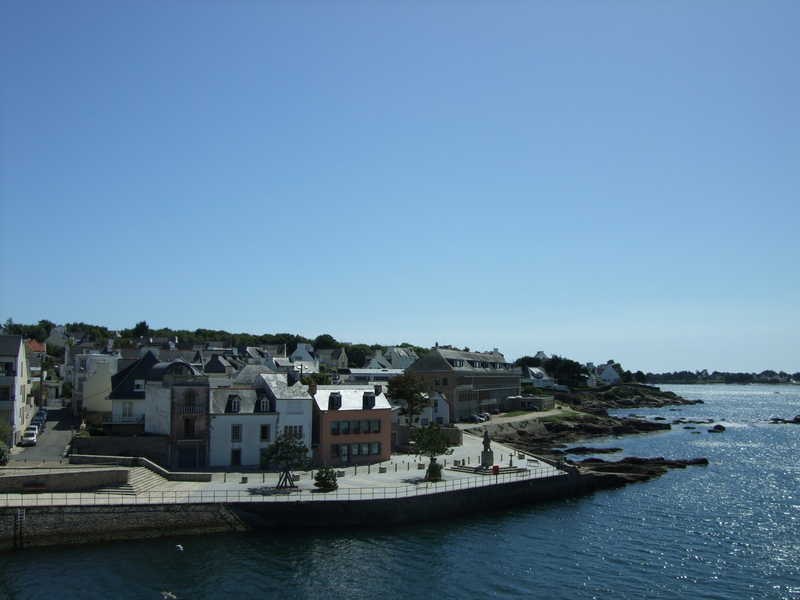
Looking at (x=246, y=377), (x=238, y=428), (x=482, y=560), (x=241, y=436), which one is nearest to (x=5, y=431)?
(x=238, y=428)

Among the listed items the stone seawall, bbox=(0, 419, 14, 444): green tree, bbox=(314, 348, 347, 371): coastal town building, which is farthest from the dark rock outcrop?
bbox=(314, 348, 347, 371): coastal town building

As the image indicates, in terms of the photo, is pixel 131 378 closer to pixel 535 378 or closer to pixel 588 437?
pixel 588 437

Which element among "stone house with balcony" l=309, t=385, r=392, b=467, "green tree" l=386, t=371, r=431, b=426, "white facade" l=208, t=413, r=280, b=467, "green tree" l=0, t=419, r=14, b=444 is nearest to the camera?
"green tree" l=0, t=419, r=14, b=444

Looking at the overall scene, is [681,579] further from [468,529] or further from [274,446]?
[274,446]

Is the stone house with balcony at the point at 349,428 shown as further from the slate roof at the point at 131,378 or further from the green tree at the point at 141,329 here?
the green tree at the point at 141,329

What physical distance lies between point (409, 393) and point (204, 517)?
3455 centimetres

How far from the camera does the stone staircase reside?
44500mm

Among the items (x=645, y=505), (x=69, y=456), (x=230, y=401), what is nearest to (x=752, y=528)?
(x=645, y=505)

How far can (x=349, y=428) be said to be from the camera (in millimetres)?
59188

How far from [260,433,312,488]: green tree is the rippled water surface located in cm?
604

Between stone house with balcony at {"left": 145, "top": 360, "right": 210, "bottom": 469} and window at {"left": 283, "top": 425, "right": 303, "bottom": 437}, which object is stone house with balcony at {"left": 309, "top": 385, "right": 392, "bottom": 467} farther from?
stone house with balcony at {"left": 145, "top": 360, "right": 210, "bottom": 469}

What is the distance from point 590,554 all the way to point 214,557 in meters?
23.3

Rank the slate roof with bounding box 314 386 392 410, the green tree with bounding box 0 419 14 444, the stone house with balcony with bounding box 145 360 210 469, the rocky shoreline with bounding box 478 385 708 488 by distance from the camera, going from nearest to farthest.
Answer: the green tree with bounding box 0 419 14 444
the stone house with balcony with bounding box 145 360 210 469
the slate roof with bounding box 314 386 392 410
the rocky shoreline with bounding box 478 385 708 488

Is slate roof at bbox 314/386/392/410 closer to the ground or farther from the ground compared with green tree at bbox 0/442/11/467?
farther from the ground
